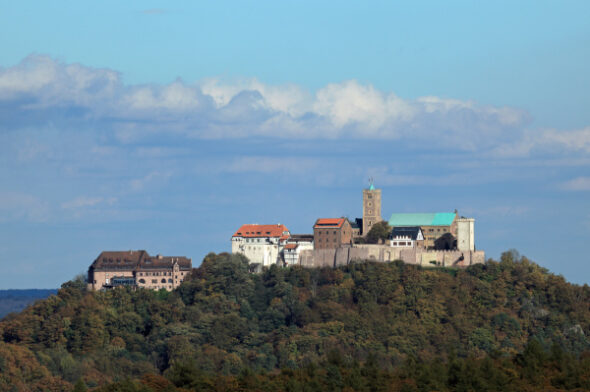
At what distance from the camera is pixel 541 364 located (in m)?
105

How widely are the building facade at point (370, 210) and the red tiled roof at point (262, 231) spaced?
9693 millimetres

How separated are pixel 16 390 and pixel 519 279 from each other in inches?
2279

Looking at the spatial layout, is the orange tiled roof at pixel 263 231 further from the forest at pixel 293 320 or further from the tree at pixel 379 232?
the tree at pixel 379 232

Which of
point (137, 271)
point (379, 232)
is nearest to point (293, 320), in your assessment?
point (379, 232)

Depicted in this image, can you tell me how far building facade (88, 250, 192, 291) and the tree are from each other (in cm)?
2221

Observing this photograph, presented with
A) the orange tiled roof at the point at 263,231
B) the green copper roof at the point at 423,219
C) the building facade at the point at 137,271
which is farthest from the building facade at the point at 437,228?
the building facade at the point at 137,271

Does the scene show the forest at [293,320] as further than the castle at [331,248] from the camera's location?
A: No

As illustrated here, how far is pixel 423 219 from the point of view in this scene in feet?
483

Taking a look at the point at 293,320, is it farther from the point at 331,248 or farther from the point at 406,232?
the point at 406,232

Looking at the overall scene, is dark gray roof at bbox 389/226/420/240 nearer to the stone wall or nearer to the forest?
the stone wall

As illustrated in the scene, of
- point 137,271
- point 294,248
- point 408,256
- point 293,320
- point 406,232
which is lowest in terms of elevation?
point 293,320

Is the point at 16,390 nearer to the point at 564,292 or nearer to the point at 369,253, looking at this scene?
the point at 369,253

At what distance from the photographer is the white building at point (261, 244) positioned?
146750 mm

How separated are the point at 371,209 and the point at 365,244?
234 inches
